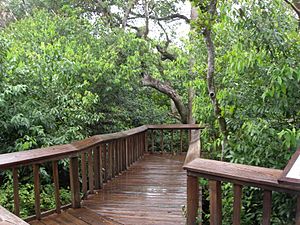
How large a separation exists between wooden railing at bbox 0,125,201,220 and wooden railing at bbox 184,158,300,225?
152cm

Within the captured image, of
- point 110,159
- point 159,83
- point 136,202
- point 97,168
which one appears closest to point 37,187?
point 136,202

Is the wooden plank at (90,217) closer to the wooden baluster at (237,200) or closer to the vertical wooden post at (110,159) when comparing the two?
the vertical wooden post at (110,159)

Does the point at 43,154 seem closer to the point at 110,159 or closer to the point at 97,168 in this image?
the point at 97,168

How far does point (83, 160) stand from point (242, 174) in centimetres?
234

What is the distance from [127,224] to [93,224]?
33 cm

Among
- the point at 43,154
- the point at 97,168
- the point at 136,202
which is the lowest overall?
the point at 136,202

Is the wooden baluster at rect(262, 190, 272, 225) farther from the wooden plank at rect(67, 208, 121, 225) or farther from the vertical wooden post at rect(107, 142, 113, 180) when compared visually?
the vertical wooden post at rect(107, 142, 113, 180)

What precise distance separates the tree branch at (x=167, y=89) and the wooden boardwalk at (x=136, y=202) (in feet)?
10.8

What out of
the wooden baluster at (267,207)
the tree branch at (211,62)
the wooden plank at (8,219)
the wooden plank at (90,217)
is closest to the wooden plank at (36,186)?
the wooden plank at (90,217)

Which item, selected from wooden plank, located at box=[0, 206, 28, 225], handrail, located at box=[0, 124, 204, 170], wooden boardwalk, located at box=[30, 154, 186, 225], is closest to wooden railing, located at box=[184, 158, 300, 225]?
wooden boardwalk, located at box=[30, 154, 186, 225]

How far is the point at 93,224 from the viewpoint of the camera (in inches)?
121

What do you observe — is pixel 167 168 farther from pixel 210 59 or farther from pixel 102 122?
pixel 210 59

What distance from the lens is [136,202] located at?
3.81 metres

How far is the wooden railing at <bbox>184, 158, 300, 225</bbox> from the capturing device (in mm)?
1732
